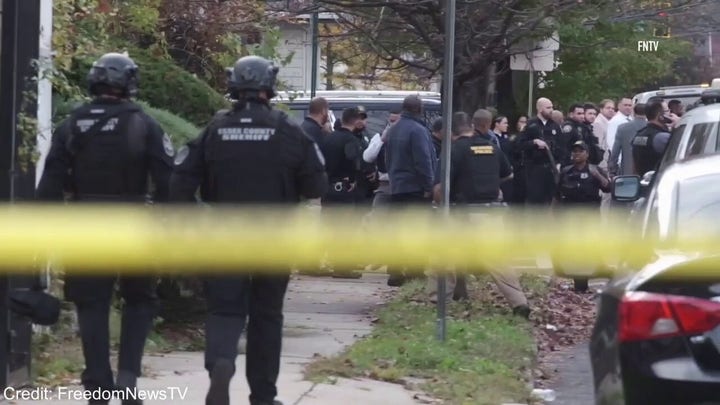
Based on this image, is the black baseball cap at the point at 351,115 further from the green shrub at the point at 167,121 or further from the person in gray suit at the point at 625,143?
the person in gray suit at the point at 625,143

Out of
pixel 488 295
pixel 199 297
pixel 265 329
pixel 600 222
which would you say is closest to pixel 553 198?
pixel 600 222

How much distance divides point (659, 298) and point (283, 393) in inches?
129

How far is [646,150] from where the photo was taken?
14.6 metres

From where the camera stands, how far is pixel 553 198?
644 inches

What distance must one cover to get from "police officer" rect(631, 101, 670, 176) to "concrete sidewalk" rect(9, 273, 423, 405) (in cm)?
307

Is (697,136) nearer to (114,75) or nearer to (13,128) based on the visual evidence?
(114,75)

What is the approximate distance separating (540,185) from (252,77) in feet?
32.5

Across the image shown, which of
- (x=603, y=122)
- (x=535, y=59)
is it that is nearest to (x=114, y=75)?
(x=535, y=59)

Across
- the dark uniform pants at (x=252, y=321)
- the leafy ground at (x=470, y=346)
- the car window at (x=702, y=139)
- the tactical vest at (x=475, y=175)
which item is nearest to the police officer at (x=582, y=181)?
the leafy ground at (x=470, y=346)

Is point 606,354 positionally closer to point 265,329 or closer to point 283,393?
point 265,329

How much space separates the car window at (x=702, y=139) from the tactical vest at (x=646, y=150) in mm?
4903

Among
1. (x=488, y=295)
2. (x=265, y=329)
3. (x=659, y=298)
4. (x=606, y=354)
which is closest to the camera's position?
(x=659, y=298)

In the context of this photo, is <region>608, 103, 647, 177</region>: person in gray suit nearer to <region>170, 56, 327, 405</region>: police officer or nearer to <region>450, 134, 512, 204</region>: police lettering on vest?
<region>450, 134, 512, 204</region>: police lettering on vest

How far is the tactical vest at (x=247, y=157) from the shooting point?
7.10 m
